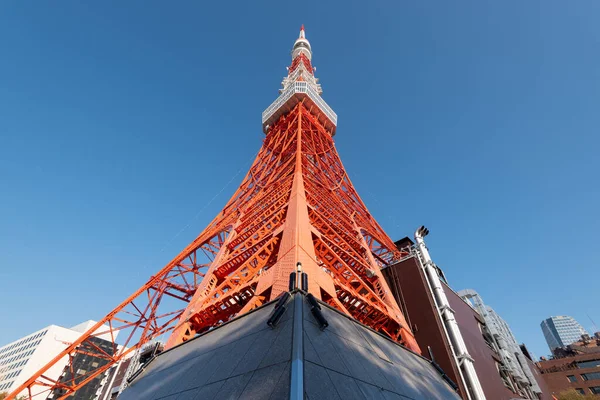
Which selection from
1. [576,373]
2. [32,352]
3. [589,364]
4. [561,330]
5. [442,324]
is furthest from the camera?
[561,330]

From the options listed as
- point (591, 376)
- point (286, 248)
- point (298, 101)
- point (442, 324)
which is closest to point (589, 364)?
point (591, 376)

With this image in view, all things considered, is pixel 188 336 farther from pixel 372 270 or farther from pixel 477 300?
pixel 477 300

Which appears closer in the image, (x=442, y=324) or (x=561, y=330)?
(x=442, y=324)

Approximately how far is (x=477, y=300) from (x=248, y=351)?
27.9 m

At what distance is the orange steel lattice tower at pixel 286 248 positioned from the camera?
7.85 m

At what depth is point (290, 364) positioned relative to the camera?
12.7 ft

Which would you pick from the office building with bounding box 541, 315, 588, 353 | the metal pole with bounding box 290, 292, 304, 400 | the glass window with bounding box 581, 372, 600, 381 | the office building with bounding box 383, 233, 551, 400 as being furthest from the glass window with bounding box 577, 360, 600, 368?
the office building with bounding box 541, 315, 588, 353

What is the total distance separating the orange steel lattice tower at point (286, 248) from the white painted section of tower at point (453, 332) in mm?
2096

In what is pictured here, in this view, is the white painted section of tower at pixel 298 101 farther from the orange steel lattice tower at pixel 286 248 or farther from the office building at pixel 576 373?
the office building at pixel 576 373

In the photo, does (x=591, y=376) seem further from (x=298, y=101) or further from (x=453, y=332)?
(x=298, y=101)

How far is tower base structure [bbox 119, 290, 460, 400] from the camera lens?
3.86 m

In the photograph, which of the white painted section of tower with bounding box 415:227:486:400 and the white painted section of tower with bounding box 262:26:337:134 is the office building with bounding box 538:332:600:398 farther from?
the white painted section of tower with bounding box 262:26:337:134

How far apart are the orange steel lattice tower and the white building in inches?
2703

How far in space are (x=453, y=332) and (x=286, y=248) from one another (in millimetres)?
7018
